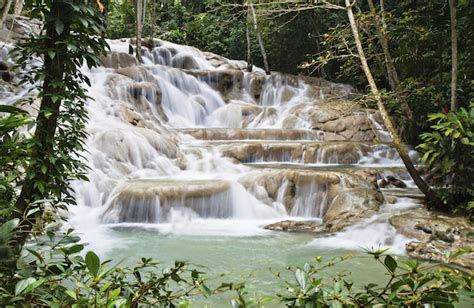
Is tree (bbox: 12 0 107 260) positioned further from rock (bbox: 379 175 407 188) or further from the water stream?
rock (bbox: 379 175 407 188)

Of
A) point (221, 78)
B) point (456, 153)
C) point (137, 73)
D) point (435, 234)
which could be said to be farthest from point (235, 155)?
point (221, 78)

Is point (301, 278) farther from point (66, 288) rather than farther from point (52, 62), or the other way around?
point (52, 62)

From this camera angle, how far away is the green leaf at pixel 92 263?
1.22 m

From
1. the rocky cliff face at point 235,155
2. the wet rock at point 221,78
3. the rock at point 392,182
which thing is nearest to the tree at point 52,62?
the rocky cliff face at point 235,155

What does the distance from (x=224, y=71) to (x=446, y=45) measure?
1068 cm

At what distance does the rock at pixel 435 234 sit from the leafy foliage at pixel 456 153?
379 mm

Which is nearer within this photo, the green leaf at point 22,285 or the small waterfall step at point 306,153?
the green leaf at point 22,285

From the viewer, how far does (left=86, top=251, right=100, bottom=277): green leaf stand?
1221mm

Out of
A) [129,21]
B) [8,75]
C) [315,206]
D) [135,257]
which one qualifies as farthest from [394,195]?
[129,21]

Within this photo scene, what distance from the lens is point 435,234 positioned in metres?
5.57

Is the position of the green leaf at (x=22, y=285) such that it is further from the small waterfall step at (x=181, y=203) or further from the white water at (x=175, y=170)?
the small waterfall step at (x=181, y=203)

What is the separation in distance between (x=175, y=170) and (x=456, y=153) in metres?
6.49

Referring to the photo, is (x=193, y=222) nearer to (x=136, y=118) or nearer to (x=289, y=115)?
(x=136, y=118)

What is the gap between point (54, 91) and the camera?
2.51 m
